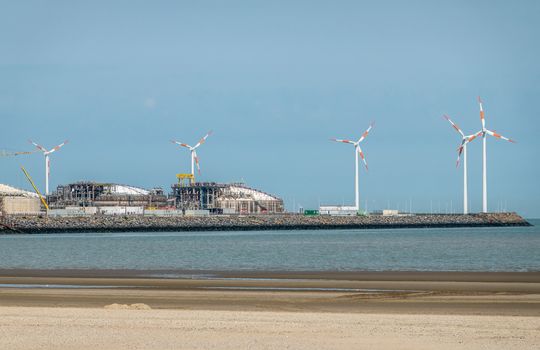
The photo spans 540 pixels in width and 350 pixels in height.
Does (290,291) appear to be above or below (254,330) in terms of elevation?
above

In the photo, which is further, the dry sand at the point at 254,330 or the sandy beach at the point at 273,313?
the sandy beach at the point at 273,313

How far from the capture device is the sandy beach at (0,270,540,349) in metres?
24.6

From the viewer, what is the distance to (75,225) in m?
181

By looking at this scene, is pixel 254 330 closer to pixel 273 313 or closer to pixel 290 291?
pixel 273 313

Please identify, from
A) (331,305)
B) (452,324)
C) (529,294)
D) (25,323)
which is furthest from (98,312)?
(529,294)

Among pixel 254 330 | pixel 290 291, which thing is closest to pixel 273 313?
pixel 254 330

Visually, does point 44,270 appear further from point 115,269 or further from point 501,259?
point 501,259

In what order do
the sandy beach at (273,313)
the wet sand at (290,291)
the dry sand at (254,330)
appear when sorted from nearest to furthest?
the dry sand at (254,330) → the sandy beach at (273,313) → the wet sand at (290,291)

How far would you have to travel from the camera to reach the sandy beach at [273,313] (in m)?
24.6

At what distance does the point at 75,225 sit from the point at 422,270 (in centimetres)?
13309

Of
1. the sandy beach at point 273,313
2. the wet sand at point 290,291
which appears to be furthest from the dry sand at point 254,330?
the wet sand at point 290,291

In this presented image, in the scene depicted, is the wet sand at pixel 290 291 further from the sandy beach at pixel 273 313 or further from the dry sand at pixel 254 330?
the dry sand at pixel 254 330

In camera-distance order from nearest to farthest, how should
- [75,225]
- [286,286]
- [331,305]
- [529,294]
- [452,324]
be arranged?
[452,324] < [331,305] < [529,294] < [286,286] < [75,225]

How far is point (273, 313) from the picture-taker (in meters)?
30.7
